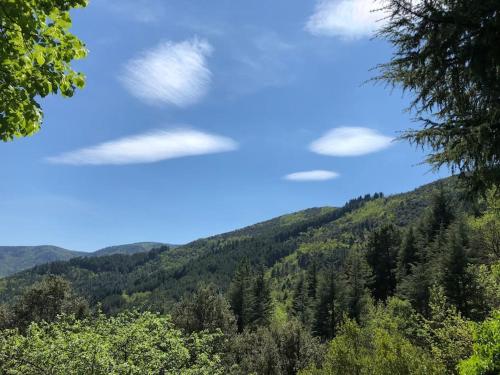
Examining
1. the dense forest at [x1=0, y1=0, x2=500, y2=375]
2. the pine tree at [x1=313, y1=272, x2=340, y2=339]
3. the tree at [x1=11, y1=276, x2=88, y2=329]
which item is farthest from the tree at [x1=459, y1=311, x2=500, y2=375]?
the pine tree at [x1=313, y1=272, x2=340, y2=339]

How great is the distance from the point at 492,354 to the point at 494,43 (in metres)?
6.25

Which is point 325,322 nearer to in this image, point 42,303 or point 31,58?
point 42,303

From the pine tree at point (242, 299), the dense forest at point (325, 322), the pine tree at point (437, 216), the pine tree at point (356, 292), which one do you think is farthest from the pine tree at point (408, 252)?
the pine tree at point (242, 299)

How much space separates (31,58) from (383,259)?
7025 cm

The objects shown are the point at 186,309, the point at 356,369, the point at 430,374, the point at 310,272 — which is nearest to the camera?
the point at 430,374

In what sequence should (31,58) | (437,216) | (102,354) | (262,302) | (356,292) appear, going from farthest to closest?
1. (262,302)
2. (437,216)
3. (356,292)
4. (102,354)
5. (31,58)

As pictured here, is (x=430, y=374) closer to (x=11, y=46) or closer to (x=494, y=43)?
(x=494, y=43)

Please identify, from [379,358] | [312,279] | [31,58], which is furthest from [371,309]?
[31,58]

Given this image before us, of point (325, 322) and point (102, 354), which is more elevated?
point (102, 354)

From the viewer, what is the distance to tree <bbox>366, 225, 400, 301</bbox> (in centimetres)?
6675

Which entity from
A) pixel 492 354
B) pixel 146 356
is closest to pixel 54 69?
pixel 492 354

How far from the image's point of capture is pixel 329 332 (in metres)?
61.6

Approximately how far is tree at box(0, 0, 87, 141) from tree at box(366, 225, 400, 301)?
65.4m

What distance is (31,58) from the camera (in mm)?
5461
